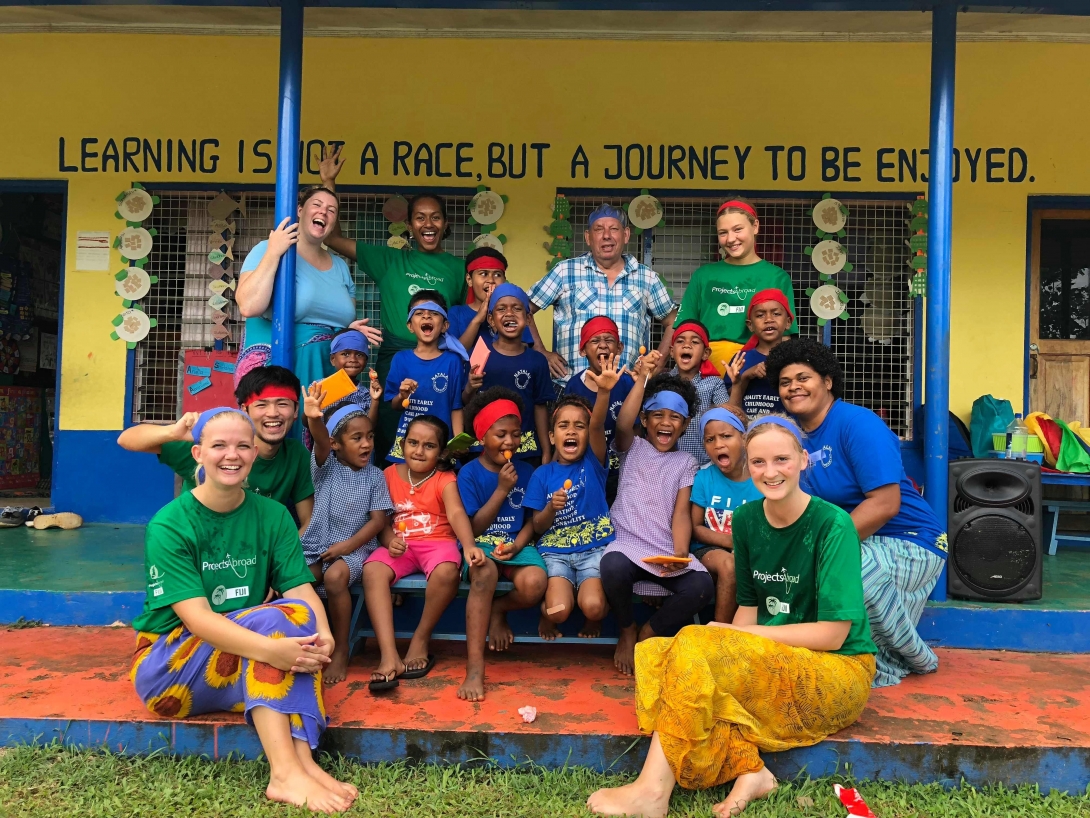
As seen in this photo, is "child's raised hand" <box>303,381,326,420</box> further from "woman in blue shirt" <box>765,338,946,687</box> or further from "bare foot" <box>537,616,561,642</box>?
"woman in blue shirt" <box>765,338,946,687</box>

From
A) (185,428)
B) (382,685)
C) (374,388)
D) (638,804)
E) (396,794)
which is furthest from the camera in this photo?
(374,388)

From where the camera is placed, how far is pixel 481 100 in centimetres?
564

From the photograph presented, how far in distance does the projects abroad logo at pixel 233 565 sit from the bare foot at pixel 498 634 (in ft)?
3.57

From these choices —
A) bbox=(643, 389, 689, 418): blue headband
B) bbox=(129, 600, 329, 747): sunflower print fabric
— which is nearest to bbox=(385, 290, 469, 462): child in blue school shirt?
bbox=(643, 389, 689, 418): blue headband

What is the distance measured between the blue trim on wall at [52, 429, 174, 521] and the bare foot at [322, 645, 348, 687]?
3028mm

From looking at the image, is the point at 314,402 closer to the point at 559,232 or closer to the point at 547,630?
the point at 547,630

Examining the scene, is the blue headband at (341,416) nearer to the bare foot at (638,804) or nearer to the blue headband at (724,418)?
the blue headband at (724,418)

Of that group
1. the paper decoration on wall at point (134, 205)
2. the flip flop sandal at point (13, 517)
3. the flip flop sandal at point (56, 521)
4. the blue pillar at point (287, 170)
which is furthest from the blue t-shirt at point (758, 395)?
the flip flop sandal at point (13, 517)

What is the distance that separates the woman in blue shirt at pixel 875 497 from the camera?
3115mm

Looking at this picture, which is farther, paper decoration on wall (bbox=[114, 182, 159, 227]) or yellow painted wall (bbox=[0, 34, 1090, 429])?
paper decoration on wall (bbox=[114, 182, 159, 227])

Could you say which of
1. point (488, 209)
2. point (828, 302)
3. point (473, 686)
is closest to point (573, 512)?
point (473, 686)

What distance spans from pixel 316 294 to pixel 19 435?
5261 mm

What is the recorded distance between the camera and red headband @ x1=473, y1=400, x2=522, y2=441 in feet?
11.4

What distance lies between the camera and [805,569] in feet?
8.57
